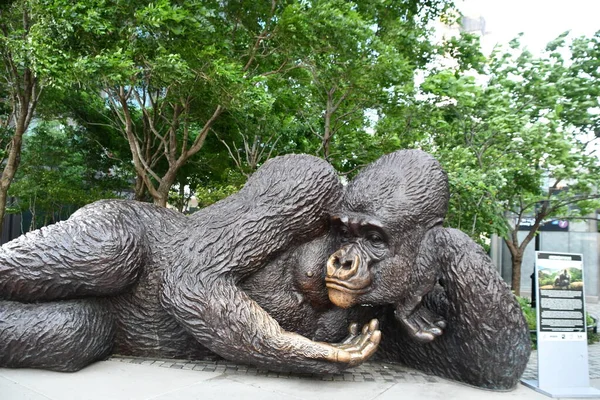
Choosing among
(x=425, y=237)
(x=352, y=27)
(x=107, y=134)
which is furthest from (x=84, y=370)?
(x=107, y=134)

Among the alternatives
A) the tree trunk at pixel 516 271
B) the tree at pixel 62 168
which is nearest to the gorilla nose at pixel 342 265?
the tree trunk at pixel 516 271

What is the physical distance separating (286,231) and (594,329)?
7.74 meters

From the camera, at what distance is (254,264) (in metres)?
3.45

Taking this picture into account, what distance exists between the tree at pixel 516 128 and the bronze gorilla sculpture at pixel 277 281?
2.97 m

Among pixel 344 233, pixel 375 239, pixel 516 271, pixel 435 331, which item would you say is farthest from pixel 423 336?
pixel 516 271

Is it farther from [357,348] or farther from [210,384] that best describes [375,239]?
[210,384]

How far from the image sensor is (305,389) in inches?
128

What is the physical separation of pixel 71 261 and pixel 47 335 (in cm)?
53

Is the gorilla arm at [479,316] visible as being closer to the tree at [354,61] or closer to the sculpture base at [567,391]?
the sculpture base at [567,391]

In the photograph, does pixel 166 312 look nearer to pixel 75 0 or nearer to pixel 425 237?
pixel 425 237

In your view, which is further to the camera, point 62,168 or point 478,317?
point 62,168

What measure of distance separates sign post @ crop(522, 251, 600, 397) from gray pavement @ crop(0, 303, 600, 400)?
319 millimetres

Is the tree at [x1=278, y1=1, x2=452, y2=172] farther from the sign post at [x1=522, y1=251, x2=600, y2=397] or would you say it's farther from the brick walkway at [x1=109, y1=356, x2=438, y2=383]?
the brick walkway at [x1=109, y1=356, x2=438, y2=383]

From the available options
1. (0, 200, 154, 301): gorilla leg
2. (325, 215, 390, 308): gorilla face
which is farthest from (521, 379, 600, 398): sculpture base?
(0, 200, 154, 301): gorilla leg
